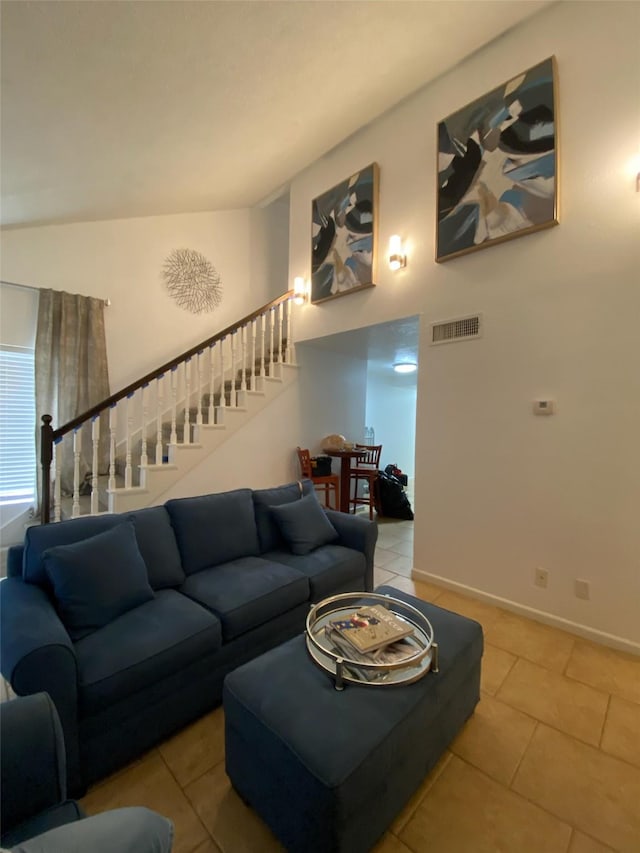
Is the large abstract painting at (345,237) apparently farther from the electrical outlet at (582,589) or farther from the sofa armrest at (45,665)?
the sofa armrest at (45,665)

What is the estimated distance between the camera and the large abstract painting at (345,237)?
3.45 meters

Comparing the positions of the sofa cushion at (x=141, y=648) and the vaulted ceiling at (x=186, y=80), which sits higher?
A: the vaulted ceiling at (x=186, y=80)

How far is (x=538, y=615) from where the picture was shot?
2.45 m

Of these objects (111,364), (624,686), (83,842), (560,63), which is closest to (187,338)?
(111,364)

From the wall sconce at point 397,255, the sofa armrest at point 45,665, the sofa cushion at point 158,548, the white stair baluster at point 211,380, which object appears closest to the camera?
the sofa armrest at point 45,665

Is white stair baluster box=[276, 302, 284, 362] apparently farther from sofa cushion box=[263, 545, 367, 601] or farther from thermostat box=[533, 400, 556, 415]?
thermostat box=[533, 400, 556, 415]

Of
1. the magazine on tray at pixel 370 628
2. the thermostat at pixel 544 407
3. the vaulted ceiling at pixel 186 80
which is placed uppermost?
the vaulted ceiling at pixel 186 80

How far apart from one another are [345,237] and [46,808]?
13.5 feet

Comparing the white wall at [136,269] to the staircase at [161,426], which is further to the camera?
the white wall at [136,269]

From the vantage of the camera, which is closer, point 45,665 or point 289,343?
point 45,665

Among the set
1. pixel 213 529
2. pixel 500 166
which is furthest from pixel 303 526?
pixel 500 166

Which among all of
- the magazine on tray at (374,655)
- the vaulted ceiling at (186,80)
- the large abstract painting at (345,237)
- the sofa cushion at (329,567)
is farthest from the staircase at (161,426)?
the magazine on tray at (374,655)

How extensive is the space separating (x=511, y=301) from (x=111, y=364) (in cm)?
395

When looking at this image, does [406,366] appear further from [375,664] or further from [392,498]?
[375,664]
